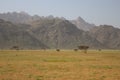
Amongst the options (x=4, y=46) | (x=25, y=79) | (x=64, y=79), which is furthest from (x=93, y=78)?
(x=4, y=46)

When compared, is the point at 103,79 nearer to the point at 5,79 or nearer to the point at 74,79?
the point at 74,79

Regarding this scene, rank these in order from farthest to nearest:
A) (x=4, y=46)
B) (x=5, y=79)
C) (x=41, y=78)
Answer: (x=4, y=46) < (x=41, y=78) < (x=5, y=79)

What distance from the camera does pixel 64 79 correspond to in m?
24.0

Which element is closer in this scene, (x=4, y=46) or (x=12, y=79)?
(x=12, y=79)

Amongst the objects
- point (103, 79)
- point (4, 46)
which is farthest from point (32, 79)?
point (4, 46)

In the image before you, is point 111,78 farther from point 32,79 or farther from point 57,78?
point 32,79

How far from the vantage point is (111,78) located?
25469mm

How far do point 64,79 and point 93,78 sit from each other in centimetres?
290

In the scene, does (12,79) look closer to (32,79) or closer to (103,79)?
(32,79)

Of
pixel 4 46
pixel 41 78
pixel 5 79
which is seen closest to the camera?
pixel 5 79

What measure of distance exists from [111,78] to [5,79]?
10.1 metres

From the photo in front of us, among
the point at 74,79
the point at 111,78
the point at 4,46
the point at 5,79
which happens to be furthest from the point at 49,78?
the point at 4,46

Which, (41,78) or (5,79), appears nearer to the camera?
(5,79)

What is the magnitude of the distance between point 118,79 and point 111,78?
3.48ft
